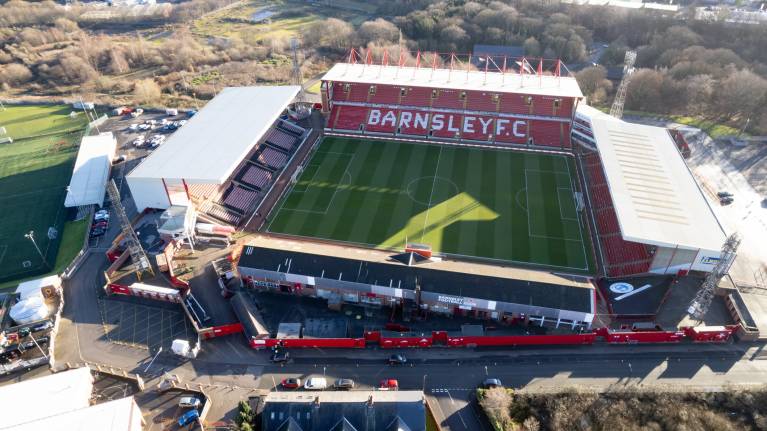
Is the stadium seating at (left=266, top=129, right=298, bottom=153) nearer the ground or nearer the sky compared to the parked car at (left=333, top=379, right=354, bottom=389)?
nearer the sky

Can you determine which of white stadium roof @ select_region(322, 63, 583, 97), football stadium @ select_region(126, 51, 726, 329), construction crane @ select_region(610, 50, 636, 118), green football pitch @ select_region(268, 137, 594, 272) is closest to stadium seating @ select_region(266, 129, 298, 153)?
football stadium @ select_region(126, 51, 726, 329)

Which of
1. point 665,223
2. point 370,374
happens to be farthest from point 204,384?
point 665,223

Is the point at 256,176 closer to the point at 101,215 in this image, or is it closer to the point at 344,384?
the point at 101,215

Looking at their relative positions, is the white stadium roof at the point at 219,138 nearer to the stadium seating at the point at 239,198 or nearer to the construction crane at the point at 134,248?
the stadium seating at the point at 239,198

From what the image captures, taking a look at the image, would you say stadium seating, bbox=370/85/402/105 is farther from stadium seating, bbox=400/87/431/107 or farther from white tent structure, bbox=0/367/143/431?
white tent structure, bbox=0/367/143/431

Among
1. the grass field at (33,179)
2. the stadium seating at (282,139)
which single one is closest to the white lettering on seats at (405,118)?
Answer: the stadium seating at (282,139)

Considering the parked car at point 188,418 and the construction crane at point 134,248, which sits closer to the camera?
the parked car at point 188,418

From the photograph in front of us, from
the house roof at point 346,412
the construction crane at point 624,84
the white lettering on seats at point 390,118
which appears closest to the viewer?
the house roof at point 346,412

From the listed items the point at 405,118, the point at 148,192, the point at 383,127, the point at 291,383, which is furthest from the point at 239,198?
the point at 405,118
